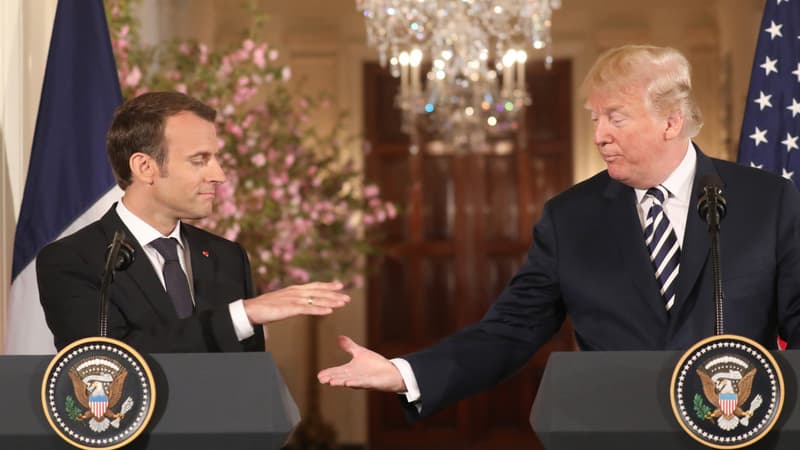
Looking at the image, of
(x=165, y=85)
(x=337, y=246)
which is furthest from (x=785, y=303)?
(x=337, y=246)

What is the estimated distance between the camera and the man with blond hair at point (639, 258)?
261 cm

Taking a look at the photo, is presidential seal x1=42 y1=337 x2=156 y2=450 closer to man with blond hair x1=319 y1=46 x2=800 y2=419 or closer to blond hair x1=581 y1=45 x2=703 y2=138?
man with blond hair x1=319 y1=46 x2=800 y2=419

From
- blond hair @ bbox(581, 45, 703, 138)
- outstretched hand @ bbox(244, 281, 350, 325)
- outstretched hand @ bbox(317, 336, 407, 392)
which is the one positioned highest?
blond hair @ bbox(581, 45, 703, 138)

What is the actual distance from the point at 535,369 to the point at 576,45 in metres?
2.55

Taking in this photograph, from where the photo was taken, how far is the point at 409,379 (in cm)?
262

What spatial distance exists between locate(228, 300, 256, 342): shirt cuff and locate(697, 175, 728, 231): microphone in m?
1.00

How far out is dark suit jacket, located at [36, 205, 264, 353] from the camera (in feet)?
8.56

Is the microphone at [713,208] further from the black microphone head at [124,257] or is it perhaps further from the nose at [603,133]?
the black microphone head at [124,257]

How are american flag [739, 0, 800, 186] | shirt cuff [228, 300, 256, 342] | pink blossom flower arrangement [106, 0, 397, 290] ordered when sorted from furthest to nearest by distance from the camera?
pink blossom flower arrangement [106, 0, 397, 290] → american flag [739, 0, 800, 186] → shirt cuff [228, 300, 256, 342]

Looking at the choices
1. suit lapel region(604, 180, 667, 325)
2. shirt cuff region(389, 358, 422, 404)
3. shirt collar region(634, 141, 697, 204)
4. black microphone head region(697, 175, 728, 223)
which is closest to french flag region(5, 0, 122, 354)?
shirt cuff region(389, 358, 422, 404)

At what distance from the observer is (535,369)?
908 centimetres

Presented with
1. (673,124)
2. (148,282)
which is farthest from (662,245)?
(148,282)

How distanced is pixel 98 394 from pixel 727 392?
107 cm

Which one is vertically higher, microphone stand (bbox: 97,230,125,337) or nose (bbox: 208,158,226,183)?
nose (bbox: 208,158,226,183)
